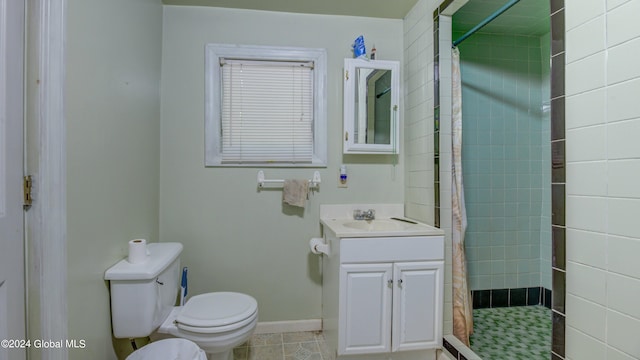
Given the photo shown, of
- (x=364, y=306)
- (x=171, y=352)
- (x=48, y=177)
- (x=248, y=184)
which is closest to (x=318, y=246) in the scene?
(x=364, y=306)

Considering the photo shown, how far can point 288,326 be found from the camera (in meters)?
2.18

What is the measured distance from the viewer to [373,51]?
2.16 metres

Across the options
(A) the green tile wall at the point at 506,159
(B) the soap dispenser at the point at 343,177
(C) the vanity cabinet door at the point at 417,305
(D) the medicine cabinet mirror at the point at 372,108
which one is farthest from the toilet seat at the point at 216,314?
(A) the green tile wall at the point at 506,159

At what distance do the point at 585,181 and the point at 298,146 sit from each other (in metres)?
1.62

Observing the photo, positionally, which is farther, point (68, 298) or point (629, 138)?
point (68, 298)

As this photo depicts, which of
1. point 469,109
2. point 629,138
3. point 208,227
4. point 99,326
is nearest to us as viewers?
point 629,138

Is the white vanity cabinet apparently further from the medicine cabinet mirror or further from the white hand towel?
the medicine cabinet mirror

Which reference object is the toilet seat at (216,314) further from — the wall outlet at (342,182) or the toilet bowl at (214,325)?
the wall outlet at (342,182)

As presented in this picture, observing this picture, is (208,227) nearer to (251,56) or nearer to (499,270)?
(251,56)

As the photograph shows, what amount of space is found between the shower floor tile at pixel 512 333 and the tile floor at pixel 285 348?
101cm

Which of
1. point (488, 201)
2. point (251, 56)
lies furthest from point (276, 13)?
point (488, 201)

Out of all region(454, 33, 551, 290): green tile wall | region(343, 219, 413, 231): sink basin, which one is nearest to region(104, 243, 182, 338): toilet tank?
region(343, 219, 413, 231): sink basin

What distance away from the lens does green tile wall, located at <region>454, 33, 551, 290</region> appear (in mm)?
2430

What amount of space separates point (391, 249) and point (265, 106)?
134 cm
